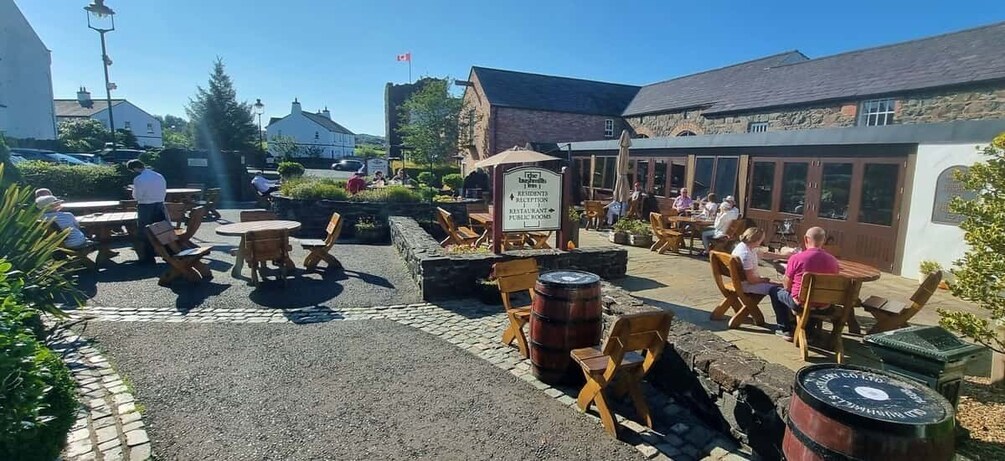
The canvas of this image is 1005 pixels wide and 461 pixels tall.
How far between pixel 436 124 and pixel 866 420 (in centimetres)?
2850

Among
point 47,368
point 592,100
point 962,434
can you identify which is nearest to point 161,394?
point 47,368

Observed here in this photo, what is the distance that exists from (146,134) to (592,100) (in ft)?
165

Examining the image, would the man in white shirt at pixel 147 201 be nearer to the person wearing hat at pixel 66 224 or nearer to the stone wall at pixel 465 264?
the person wearing hat at pixel 66 224

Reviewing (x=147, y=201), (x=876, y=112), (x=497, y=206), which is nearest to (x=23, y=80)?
(x=147, y=201)

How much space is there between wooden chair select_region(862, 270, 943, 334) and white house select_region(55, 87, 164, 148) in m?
54.1

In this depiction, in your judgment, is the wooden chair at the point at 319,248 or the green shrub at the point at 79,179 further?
the green shrub at the point at 79,179

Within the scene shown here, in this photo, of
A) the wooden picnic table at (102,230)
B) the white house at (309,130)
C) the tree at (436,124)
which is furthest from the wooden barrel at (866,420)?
the white house at (309,130)

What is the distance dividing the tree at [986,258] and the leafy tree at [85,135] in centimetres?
4677

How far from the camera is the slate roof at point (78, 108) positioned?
45094 mm

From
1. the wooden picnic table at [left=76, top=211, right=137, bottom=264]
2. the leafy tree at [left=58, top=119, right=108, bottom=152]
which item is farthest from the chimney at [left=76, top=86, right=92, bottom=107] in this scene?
the wooden picnic table at [left=76, top=211, right=137, bottom=264]

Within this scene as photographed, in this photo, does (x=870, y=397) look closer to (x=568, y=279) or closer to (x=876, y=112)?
(x=568, y=279)

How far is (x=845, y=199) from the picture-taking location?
29.0 feet

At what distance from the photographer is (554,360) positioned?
395 centimetres

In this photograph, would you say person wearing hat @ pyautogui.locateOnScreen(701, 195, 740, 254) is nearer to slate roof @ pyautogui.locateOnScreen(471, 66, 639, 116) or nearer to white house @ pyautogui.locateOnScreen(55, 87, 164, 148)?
slate roof @ pyautogui.locateOnScreen(471, 66, 639, 116)
